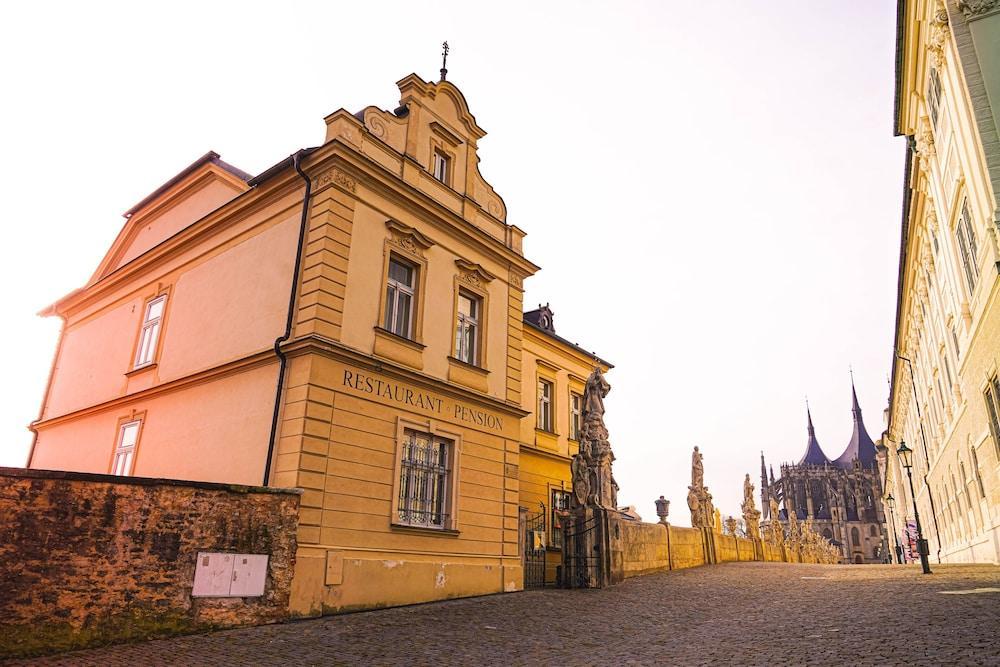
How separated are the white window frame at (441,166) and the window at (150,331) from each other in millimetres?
7739

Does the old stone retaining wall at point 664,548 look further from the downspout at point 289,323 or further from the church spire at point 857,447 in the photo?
the church spire at point 857,447

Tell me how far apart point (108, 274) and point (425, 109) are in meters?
11.5

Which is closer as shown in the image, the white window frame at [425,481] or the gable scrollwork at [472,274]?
the white window frame at [425,481]

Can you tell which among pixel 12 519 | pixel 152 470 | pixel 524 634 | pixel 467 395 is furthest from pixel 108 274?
pixel 524 634

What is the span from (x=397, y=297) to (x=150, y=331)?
747cm

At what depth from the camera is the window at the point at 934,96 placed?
17.8 m

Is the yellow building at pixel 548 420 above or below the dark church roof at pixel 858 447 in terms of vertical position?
below

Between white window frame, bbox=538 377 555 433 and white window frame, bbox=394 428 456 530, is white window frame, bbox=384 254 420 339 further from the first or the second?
white window frame, bbox=538 377 555 433

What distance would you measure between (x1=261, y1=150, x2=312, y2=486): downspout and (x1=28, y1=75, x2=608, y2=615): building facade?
44mm

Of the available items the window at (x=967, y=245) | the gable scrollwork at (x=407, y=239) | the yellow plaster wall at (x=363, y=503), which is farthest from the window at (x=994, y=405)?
the gable scrollwork at (x=407, y=239)

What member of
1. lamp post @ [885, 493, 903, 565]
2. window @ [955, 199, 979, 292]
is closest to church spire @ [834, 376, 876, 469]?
lamp post @ [885, 493, 903, 565]

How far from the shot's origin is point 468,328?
17.8m

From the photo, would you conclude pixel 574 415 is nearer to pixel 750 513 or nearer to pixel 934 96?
pixel 750 513

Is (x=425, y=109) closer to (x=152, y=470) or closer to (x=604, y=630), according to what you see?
(x=152, y=470)
